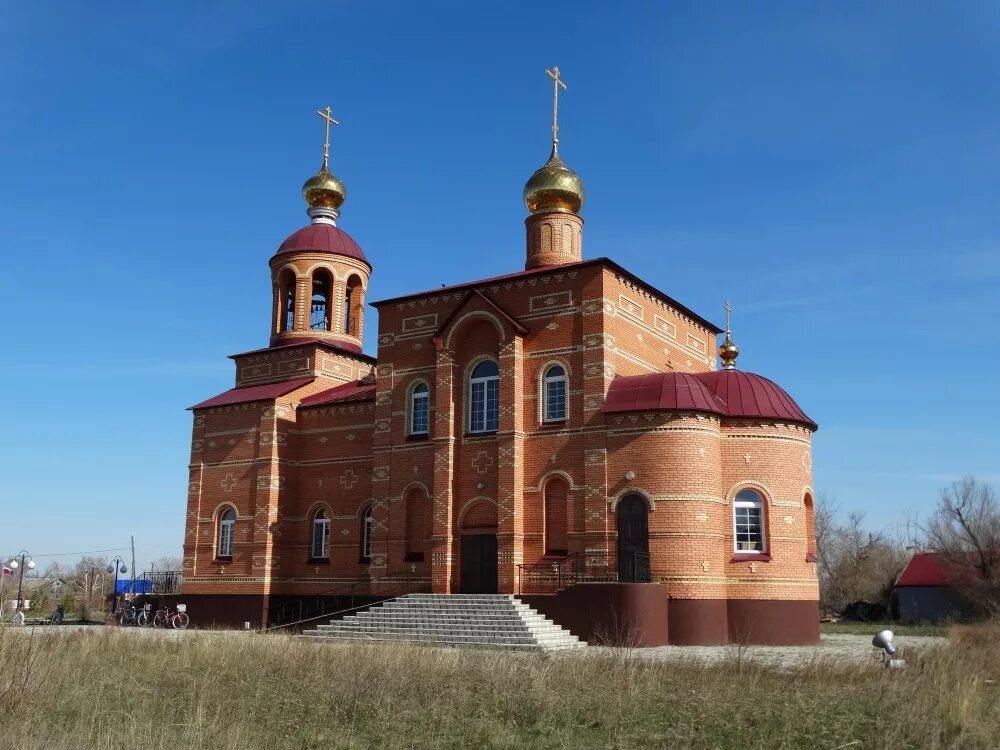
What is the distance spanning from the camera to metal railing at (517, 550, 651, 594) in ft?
67.6

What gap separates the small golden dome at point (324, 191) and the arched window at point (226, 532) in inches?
424

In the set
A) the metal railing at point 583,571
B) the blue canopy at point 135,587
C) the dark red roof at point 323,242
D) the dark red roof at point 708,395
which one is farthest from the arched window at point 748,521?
the blue canopy at point 135,587

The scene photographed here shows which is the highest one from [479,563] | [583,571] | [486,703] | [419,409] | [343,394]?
[343,394]

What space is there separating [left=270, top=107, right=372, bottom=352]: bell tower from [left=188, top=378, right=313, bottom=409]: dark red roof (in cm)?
192

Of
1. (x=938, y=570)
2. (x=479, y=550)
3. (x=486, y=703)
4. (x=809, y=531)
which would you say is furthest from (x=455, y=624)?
(x=938, y=570)

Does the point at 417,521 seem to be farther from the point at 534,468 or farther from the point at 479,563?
the point at 534,468

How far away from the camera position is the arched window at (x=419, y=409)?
24.5m

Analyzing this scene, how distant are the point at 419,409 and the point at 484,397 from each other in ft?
6.55

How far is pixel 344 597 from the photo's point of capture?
25250 millimetres

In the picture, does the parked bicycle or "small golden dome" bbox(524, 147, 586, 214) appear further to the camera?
the parked bicycle

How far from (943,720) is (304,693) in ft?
21.5

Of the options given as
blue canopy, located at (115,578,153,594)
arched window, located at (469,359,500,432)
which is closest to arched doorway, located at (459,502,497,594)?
arched window, located at (469,359,500,432)

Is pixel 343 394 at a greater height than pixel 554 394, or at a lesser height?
greater

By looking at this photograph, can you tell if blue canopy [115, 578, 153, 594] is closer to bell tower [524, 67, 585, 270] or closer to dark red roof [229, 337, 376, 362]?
dark red roof [229, 337, 376, 362]
